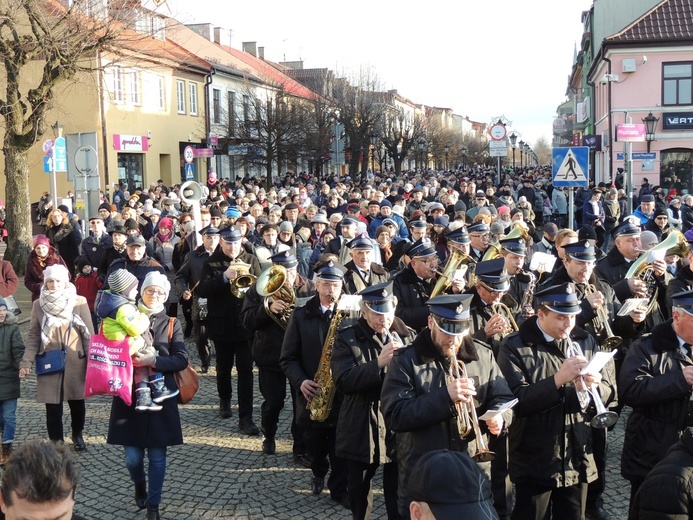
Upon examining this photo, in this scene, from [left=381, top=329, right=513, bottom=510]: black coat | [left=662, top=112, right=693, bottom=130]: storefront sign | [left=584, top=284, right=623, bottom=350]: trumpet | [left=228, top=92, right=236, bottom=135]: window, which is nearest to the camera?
[left=381, top=329, right=513, bottom=510]: black coat

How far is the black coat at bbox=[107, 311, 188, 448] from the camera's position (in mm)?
5762

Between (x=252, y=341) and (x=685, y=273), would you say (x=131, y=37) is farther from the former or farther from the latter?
(x=685, y=273)

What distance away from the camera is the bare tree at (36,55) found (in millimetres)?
17547

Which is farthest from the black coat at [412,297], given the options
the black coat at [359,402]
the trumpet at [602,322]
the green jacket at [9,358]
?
the green jacket at [9,358]

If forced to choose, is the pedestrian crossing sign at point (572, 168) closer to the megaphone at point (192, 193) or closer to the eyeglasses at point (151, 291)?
the megaphone at point (192, 193)

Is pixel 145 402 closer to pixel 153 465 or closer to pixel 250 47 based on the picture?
pixel 153 465

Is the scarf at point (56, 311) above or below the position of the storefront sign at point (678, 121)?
below

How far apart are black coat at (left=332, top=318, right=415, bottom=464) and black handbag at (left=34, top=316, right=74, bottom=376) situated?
9.98ft

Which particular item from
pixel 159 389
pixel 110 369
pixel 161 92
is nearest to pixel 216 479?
pixel 159 389

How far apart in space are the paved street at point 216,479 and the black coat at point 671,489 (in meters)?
2.90

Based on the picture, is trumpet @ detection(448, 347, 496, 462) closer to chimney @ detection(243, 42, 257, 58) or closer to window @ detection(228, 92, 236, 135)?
window @ detection(228, 92, 236, 135)

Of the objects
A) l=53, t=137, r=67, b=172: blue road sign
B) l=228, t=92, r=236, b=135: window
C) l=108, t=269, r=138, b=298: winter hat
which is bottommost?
l=108, t=269, r=138, b=298: winter hat

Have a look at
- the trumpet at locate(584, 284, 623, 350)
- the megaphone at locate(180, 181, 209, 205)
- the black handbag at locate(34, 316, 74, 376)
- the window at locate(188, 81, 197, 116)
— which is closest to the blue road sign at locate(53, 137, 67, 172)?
the megaphone at locate(180, 181, 209, 205)

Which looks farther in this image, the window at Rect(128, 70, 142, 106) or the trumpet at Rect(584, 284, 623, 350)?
the window at Rect(128, 70, 142, 106)
